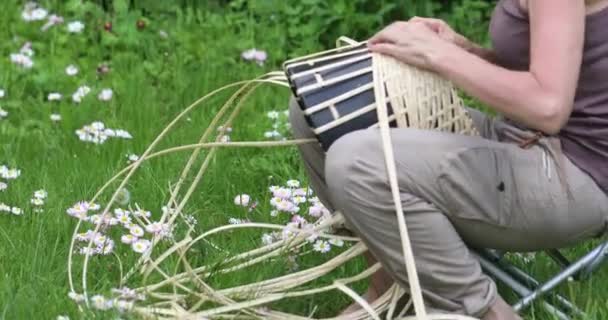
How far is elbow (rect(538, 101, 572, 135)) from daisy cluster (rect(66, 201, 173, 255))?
1.10 m

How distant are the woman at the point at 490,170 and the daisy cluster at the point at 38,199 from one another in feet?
3.96

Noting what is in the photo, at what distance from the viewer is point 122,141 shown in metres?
4.63

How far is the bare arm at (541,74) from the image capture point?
9.36 ft

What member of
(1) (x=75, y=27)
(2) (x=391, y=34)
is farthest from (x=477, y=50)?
(1) (x=75, y=27)

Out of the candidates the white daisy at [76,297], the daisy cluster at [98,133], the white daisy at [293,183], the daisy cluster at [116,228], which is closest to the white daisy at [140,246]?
the daisy cluster at [116,228]

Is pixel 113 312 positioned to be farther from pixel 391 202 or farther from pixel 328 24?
pixel 328 24

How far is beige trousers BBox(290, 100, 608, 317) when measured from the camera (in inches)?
117

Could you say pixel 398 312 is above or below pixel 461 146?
below

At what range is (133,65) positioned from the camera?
223 inches

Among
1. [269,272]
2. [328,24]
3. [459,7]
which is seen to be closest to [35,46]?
[328,24]

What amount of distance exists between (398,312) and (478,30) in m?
2.99

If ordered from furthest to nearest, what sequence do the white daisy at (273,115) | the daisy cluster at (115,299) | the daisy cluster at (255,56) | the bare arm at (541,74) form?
1. the daisy cluster at (255,56)
2. the white daisy at (273,115)
3. the daisy cluster at (115,299)
4. the bare arm at (541,74)

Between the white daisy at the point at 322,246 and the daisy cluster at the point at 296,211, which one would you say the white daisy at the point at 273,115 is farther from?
the white daisy at the point at 322,246

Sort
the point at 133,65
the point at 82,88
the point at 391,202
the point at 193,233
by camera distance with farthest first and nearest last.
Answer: the point at 133,65
the point at 82,88
the point at 193,233
the point at 391,202
